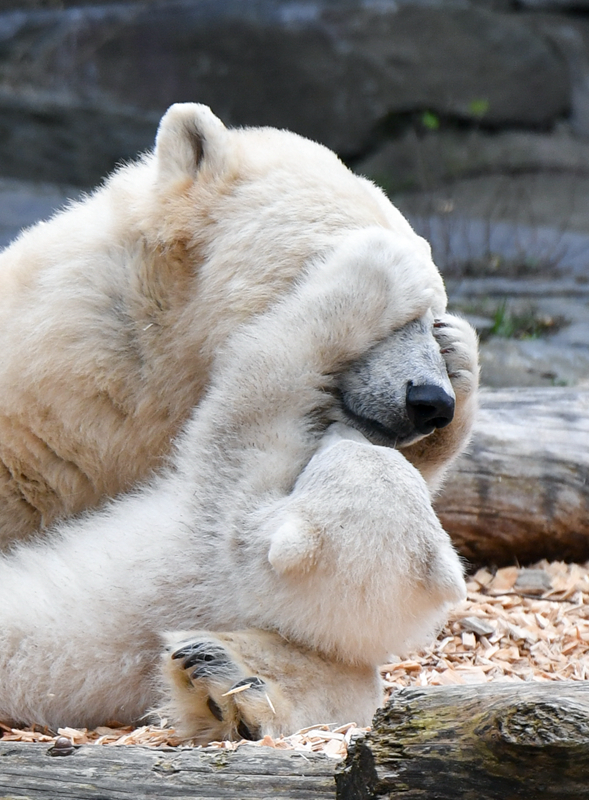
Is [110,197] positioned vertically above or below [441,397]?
above

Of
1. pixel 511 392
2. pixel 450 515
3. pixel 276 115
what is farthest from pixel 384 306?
pixel 276 115

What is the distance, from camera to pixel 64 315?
2453mm

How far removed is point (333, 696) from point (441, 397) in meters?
0.67

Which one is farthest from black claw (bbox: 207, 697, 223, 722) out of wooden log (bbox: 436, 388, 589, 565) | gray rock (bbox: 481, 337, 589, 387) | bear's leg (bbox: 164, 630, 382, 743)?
gray rock (bbox: 481, 337, 589, 387)

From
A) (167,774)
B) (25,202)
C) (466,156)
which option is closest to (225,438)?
(167,774)

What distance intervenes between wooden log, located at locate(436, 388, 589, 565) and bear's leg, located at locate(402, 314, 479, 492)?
93 centimetres

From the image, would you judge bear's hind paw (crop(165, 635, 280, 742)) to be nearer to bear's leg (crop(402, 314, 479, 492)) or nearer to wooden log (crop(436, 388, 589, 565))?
bear's leg (crop(402, 314, 479, 492))

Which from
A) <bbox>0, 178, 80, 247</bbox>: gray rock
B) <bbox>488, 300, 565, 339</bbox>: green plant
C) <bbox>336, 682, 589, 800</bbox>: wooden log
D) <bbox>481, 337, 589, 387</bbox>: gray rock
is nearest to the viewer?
<bbox>336, 682, 589, 800</bbox>: wooden log

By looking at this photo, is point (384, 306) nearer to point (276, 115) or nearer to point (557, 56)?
point (276, 115)

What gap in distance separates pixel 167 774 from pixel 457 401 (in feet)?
4.08

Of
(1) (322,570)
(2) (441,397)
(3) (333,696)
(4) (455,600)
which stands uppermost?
(2) (441,397)

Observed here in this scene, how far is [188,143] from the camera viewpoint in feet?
8.29

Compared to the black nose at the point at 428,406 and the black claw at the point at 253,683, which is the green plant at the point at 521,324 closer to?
the black nose at the point at 428,406

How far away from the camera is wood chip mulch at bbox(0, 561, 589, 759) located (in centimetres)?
257
